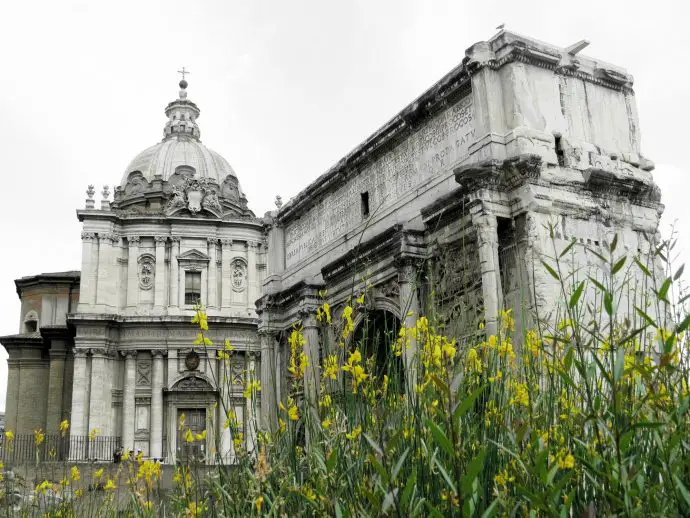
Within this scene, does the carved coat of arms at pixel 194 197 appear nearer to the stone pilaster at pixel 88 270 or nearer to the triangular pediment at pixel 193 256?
the triangular pediment at pixel 193 256

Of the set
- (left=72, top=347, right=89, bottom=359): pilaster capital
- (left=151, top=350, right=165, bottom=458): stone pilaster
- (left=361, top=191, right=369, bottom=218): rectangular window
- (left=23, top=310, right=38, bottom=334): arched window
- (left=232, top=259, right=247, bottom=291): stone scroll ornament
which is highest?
(left=232, top=259, right=247, bottom=291): stone scroll ornament

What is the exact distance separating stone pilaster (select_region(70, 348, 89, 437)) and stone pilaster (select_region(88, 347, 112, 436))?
28 cm

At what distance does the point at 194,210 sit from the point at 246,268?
3819 millimetres

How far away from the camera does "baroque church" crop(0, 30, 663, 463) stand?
1491cm

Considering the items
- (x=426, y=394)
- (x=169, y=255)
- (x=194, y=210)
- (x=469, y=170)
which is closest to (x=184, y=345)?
(x=169, y=255)

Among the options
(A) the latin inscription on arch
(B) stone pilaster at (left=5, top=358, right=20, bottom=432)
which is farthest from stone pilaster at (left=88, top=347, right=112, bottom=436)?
(A) the latin inscription on arch

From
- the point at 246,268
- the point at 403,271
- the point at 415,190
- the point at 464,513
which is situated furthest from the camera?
the point at 246,268

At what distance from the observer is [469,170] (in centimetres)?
1509

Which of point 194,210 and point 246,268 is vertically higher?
point 194,210

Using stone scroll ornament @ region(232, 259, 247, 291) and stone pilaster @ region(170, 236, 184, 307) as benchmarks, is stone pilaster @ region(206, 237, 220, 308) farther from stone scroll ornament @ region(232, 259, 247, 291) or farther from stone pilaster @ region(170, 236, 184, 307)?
stone pilaster @ region(170, 236, 184, 307)

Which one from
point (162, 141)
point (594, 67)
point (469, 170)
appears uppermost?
point (162, 141)

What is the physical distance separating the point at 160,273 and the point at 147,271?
2.13 ft

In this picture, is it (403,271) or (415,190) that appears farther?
(415,190)

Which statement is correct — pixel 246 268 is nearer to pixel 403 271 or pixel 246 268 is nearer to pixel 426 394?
pixel 403 271
